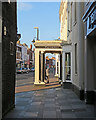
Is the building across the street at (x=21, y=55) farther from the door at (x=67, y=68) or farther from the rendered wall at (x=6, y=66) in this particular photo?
the rendered wall at (x=6, y=66)

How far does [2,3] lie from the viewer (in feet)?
21.8

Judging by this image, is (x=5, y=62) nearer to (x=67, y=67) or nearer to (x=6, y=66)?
(x=6, y=66)

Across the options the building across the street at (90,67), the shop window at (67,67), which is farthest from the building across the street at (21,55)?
the building across the street at (90,67)

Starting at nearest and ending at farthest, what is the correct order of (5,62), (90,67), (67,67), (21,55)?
(5,62) → (90,67) → (67,67) → (21,55)

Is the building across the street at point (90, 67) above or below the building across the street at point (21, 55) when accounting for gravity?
below

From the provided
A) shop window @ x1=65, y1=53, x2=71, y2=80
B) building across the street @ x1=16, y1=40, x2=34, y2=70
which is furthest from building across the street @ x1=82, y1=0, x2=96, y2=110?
building across the street @ x1=16, y1=40, x2=34, y2=70

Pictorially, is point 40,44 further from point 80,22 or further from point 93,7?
point 93,7

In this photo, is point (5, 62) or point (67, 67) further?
point (67, 67)

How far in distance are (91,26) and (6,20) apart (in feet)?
12.0

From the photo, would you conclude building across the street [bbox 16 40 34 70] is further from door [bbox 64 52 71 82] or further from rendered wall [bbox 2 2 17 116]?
rendered wall [bbox 2 2 17 116]

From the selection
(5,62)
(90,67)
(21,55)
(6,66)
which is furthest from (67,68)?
(21,55)

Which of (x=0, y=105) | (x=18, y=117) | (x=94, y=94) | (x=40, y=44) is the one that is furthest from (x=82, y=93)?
(x=40, y=44)

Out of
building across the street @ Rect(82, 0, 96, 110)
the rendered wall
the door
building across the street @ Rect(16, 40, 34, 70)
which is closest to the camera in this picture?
the rendered wall

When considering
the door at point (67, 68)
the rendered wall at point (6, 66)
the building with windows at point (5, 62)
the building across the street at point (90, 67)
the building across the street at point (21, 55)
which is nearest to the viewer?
the building with windows at point (5, 62)
